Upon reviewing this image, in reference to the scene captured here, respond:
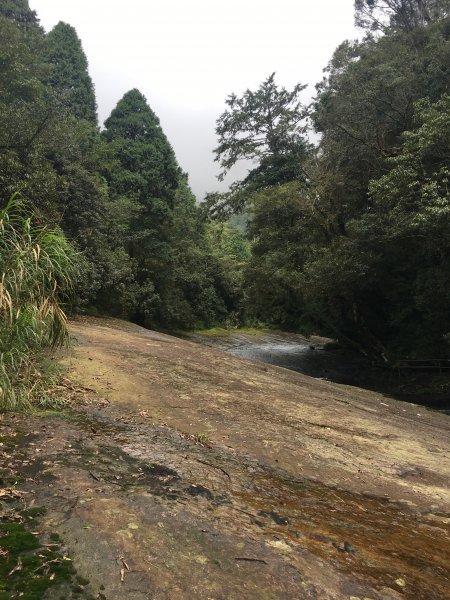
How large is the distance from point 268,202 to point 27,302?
1778 cm

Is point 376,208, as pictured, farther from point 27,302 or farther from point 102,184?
point 102,184

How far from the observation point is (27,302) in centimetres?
488

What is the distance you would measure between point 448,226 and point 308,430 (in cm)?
894

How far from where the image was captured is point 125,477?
3.39 m

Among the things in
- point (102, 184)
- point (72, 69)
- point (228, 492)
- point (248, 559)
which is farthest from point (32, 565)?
point (72, 69)

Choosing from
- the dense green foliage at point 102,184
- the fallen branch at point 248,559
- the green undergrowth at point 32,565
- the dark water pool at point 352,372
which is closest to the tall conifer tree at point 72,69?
the dense green foliage at point 102,184

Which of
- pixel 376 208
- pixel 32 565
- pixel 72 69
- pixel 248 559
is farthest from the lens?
pixel 72 69

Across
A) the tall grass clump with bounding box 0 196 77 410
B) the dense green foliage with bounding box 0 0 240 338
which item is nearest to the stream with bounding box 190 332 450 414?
the dense green foliage with bounding box 0 0 240 338

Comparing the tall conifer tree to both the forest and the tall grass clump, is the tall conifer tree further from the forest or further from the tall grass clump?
the tall grass clump

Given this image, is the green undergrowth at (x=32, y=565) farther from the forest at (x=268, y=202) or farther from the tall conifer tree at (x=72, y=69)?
the tall conifer tree at (x=72, y=69)

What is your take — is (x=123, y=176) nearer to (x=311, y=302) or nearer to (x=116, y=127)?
(x=116, y=127)

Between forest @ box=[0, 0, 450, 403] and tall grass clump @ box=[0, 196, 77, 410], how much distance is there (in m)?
0.02

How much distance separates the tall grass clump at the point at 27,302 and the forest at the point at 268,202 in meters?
0.02

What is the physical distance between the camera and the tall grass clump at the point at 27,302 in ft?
15.1
